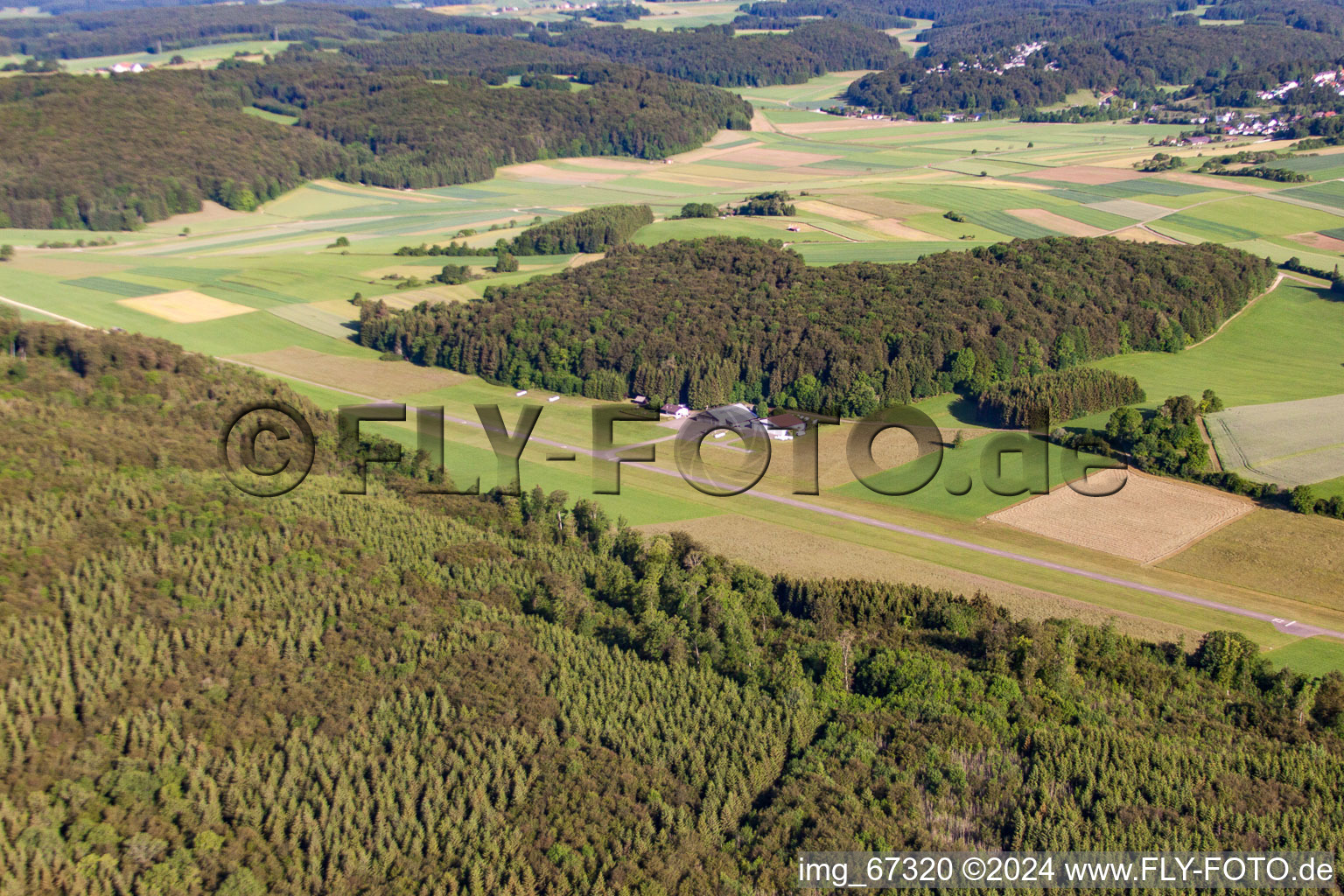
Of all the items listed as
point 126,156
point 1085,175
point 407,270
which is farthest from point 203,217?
point 1085,175

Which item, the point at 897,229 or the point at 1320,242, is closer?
the point at 1320,242

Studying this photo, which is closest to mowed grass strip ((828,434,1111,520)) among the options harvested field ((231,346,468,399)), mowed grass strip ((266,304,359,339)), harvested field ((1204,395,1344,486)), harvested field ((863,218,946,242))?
harvested field ((1204,395,1344,486))

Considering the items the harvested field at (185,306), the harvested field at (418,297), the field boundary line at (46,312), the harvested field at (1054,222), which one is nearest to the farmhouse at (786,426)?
the harvested field at (418,297)

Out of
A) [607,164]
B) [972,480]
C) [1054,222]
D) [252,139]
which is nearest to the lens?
[972,480]

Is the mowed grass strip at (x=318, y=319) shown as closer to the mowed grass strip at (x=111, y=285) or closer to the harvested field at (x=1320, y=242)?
the mowed grass strip at (x=111, y=285)

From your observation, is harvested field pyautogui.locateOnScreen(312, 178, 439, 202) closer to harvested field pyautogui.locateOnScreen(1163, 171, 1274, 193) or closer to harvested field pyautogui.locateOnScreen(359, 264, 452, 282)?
harvested field pyautogui.locateOnScreen(359, 264, 452, 282)

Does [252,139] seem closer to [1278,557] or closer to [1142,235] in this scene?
[1142,235]

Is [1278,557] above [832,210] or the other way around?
the other way around
